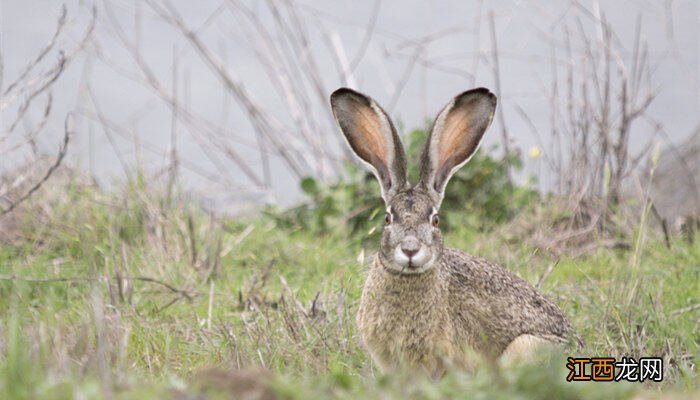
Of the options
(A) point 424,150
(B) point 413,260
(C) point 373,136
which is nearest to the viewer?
(B) point 413,260

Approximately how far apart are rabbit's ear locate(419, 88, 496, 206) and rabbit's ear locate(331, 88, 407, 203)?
0.15 metres

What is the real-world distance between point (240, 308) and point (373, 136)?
1987 millimetres

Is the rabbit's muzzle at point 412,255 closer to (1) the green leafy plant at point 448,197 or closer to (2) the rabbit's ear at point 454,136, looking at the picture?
(2) the rabbit's ear at point 454,136

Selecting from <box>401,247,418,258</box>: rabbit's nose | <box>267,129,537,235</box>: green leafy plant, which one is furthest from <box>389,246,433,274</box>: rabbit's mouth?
<box>267,129,537,235</box>: green leafy plant

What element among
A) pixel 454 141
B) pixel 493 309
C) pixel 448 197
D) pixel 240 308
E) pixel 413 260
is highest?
pixel 448 197

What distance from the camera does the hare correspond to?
4.89m

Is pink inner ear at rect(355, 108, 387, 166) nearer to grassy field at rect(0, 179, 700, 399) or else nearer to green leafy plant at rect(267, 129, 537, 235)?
grassy field at rect(0, 179, 700, 399)

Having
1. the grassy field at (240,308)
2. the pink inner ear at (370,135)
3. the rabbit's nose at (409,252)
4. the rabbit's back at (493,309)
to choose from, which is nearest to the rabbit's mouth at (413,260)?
the rabbit's nose at (409,252)

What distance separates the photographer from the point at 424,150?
5.18 metres

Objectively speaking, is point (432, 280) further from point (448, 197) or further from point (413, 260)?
point (448, 197)

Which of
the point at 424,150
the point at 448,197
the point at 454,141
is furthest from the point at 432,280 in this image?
the point at 448,197

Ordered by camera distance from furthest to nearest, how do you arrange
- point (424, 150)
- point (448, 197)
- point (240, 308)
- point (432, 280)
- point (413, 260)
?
point (448, 197) < point (240, 308) < point (424, 150) < point (432, 280) < point (413, 260)

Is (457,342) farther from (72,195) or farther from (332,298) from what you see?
(72,195)

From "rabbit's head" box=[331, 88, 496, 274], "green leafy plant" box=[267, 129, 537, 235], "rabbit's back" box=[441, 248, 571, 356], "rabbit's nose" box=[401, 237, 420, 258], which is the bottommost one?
"rabbit's back" box=[441, 248, 571, 356]
